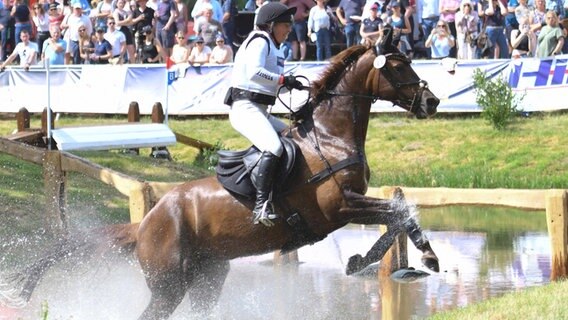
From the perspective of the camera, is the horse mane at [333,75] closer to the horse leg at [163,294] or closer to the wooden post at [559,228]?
the horse leg at [163,294]

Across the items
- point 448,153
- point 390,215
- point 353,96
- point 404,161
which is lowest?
point 404,161

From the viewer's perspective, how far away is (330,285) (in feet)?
42.1

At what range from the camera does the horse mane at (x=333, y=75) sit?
1000 cm

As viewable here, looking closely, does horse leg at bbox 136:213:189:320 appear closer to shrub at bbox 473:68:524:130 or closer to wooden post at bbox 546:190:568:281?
wooden post at bbox 546:190:568:281

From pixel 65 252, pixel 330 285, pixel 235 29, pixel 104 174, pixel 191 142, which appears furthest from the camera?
pixel 235 29

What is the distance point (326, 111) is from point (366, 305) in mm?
2636

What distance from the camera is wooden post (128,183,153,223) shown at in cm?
1185

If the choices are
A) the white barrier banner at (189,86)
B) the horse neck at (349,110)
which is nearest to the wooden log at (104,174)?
the horse neck at (349,110)

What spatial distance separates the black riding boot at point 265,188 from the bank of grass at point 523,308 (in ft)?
4.97

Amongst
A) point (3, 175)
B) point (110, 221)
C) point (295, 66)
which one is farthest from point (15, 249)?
point (295, 66)

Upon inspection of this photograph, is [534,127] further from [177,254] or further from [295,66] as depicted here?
[177,254]

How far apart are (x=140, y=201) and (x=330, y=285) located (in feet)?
7.53

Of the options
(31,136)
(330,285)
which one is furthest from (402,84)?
(31,136)

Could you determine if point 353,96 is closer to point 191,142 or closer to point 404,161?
point 191,142
